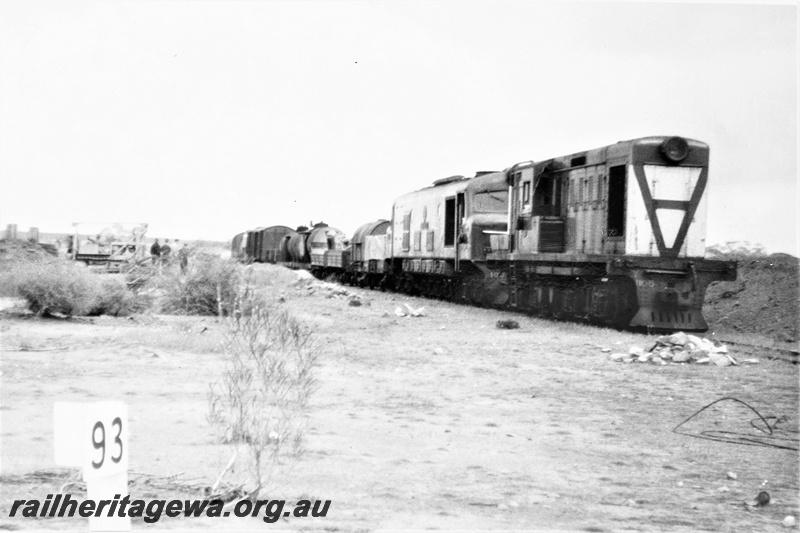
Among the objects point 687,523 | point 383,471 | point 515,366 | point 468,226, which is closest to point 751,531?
point 687,523

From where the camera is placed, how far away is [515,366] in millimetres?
12531

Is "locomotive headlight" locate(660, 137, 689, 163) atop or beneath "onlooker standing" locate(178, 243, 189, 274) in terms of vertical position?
atop

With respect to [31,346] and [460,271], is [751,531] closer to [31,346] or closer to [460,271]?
[31,346]

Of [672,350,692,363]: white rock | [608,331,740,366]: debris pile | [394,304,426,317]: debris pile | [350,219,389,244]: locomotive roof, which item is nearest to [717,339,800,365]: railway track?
[608,331,740,366]: debris pile

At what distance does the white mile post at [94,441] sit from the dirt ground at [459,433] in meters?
1.31

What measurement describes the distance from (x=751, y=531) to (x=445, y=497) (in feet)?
5.97

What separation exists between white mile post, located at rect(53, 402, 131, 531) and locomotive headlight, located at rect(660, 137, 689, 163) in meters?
15.0

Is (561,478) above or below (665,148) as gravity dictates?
below

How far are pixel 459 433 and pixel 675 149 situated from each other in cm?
1110

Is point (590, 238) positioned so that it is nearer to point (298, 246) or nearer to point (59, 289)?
point (59, 289)

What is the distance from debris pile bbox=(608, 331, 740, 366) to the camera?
1316cm

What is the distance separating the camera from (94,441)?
12.1 feet

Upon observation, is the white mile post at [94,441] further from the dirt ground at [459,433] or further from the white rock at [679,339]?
the white rock at [679,339]

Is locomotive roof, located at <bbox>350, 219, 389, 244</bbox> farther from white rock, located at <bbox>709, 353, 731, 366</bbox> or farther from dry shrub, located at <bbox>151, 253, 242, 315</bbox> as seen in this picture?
white rock, located at <bbox>709, 353, 731, 366</bbox>
